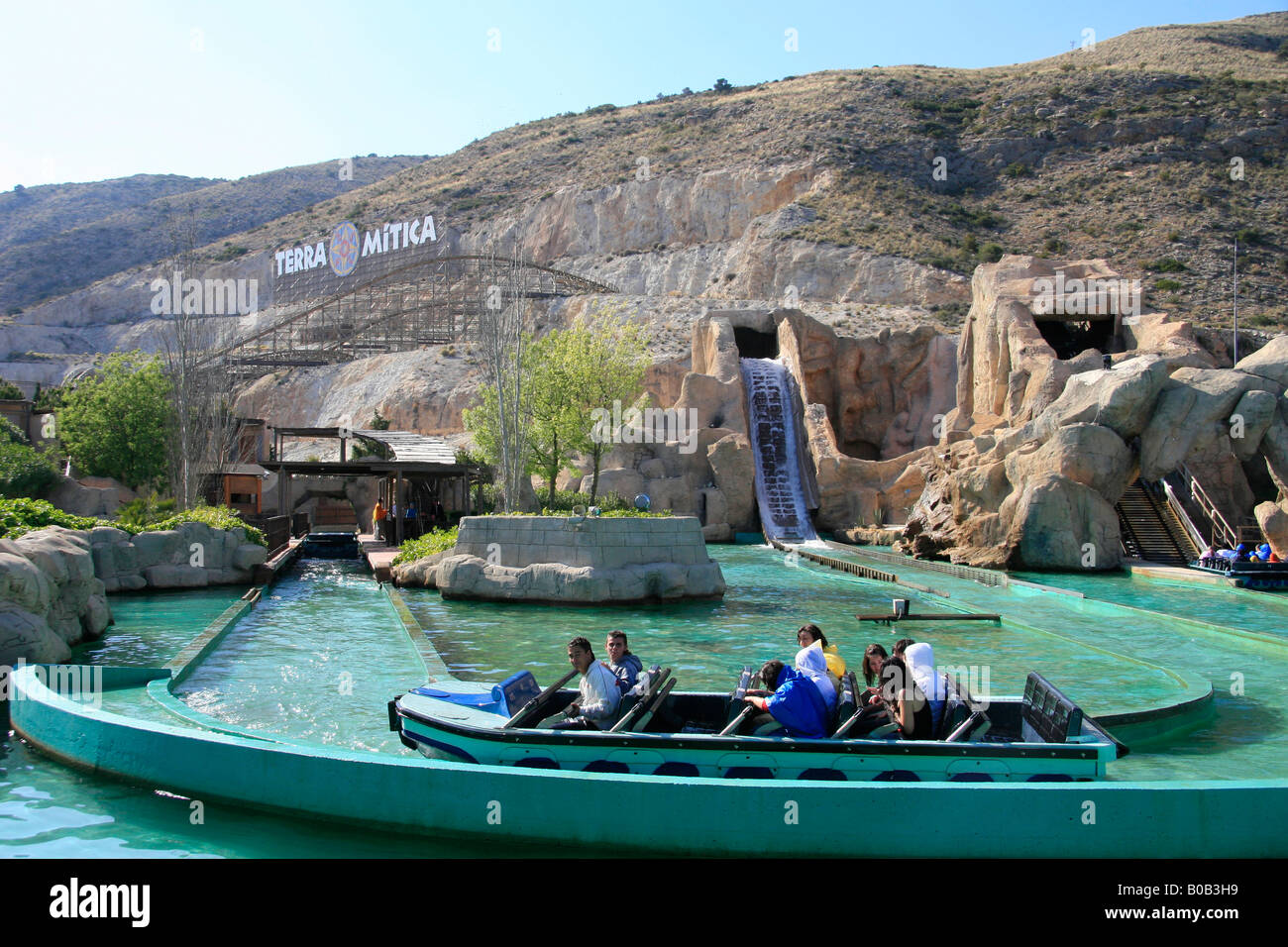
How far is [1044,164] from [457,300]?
42871 mm

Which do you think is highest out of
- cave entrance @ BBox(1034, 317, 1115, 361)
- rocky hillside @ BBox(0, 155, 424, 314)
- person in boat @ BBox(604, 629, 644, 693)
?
rocky hillside @ BBox(0, 155, 424, 314)

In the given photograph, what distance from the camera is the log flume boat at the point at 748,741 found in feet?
23.0

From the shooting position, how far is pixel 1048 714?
7723 millimetres

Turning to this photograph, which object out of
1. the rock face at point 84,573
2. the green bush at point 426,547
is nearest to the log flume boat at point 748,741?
the rock face at point 84,573

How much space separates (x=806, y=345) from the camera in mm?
43562

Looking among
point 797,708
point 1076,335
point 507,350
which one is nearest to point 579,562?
point 507,350

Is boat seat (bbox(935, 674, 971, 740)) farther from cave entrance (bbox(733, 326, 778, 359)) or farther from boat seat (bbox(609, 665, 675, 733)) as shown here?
cave entrance (bbox(733, 326, 778, 359))

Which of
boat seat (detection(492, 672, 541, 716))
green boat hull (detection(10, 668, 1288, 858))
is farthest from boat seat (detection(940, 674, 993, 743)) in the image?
boat seat (detection(492, 672, 541, 716))

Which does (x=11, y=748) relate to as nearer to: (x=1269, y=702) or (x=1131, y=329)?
(x=1269, y=702)

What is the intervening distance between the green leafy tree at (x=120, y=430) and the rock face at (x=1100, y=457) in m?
30.0

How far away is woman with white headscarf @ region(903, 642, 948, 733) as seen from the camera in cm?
766

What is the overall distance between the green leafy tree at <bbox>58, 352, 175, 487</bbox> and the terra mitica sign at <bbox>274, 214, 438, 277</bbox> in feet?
176

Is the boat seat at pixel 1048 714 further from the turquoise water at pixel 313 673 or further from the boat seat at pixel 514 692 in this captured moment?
the turquoise water at pixel 313 673
